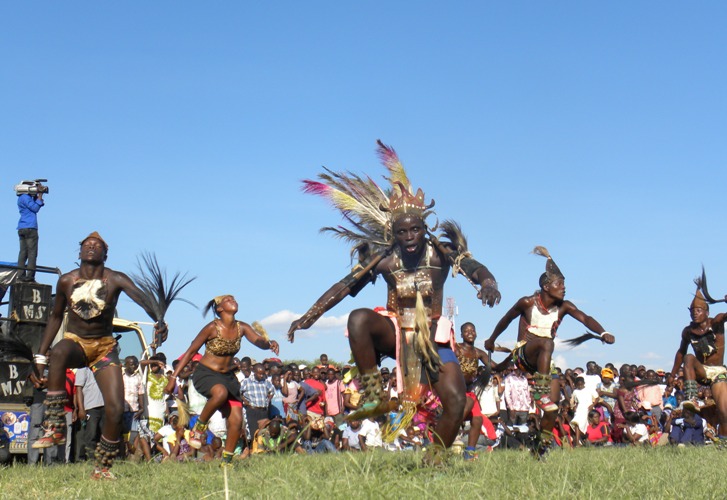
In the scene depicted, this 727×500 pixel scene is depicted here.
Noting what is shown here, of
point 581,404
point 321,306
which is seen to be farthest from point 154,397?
point 581,404

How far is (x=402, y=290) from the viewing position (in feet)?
23.8

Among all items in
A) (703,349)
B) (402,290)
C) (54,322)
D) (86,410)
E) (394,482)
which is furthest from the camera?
(86,410)

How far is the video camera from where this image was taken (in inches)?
546

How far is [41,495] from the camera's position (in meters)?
6.30

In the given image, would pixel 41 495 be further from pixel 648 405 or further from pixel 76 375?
pixel 648 405

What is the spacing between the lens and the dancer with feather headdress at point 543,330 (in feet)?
31.9

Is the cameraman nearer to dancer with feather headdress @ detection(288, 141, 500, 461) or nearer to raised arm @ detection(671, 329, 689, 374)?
dancer with feather headdress @ detection(288, 141, 500, 461)

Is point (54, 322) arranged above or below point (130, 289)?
below

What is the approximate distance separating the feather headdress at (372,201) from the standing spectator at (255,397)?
6.91m

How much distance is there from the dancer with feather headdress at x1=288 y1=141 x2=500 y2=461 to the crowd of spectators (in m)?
3.84

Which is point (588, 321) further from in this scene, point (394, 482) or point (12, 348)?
point (12, 348)

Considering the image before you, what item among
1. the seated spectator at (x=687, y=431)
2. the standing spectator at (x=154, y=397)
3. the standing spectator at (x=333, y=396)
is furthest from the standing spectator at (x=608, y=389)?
the standing spectator at (x=154, y=397)

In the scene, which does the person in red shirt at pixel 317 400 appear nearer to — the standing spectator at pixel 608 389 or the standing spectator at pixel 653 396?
the standing spectator at pixel 608 389

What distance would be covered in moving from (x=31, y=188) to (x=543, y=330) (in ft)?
27.4
